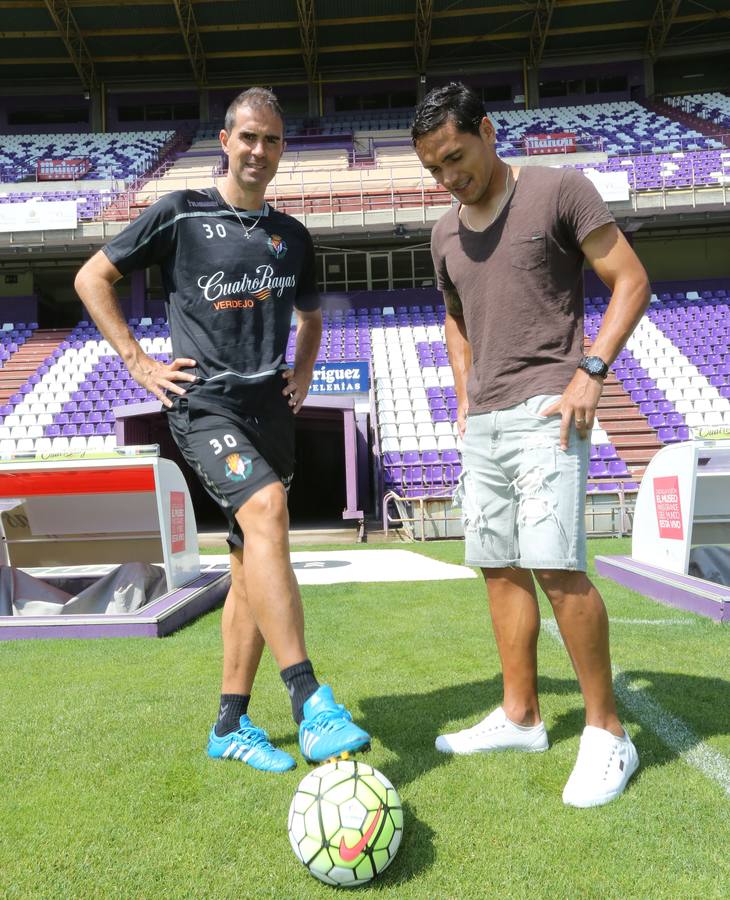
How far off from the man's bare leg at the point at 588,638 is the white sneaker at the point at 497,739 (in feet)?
0.98

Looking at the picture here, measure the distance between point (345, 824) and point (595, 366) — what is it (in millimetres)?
1478

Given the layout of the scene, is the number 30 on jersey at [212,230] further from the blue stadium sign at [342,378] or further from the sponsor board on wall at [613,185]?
the sponsor board on wall at [613,185]

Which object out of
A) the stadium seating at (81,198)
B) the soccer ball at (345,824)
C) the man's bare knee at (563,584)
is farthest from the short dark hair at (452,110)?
the stadium seating at (81,198)

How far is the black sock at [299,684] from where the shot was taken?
2078 mm

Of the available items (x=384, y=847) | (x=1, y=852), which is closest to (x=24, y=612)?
(x=1, y=852)

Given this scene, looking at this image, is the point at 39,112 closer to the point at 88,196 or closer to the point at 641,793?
the point at 88,196

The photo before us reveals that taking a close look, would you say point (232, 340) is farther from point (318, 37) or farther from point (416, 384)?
point (318, 37)

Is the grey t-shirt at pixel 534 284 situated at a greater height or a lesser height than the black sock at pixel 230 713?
greater

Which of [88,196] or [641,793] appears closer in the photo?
[641,793]

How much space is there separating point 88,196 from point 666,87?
24893 mm

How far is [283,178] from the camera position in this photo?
2517 centimetres

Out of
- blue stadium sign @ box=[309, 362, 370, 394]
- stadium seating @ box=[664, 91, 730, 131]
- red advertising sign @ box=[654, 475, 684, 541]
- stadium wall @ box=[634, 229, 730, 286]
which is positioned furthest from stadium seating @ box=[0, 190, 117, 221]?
stadium seating @ box=[664, 91, 730, 131]

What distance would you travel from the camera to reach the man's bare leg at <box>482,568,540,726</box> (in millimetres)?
2498

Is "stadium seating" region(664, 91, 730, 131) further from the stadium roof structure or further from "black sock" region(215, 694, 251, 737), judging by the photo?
"black sock" region(215, 694, 251, 737)
